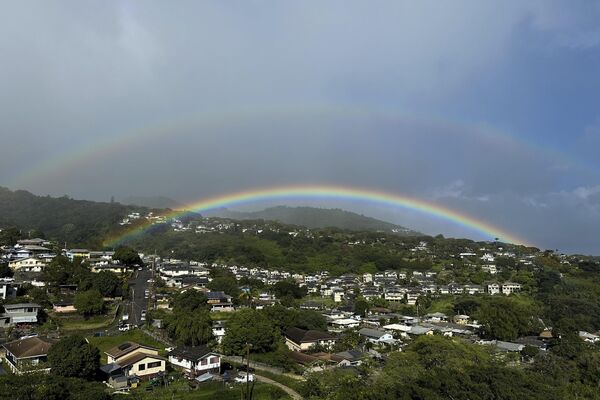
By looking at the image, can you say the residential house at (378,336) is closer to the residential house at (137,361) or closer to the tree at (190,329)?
the tree at (190,329)

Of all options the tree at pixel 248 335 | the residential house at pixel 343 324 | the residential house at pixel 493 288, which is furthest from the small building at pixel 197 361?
the residential house at pixel 493 288

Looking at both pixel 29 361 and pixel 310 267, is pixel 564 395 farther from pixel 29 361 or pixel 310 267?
pixel 310 267

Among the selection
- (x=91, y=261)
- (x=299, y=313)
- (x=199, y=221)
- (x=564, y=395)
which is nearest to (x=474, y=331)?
(x=299, y=313)

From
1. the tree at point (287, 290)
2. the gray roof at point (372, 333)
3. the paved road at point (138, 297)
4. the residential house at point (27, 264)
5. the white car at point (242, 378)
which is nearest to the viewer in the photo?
the white car at point (242, 378)

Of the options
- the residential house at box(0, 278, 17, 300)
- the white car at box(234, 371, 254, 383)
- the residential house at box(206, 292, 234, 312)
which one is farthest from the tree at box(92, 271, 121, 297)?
the white car at box(234, 371, 254, 383)

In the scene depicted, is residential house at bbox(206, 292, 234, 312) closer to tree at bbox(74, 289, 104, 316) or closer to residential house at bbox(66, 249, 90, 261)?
tree at bbox(74, 289, 104, 316)

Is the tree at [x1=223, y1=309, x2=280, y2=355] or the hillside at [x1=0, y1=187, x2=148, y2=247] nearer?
the tree at [x1=223, y1=309, x2=280, y2=355]
